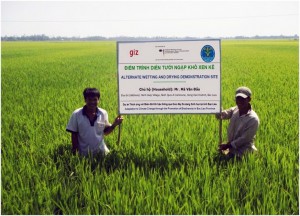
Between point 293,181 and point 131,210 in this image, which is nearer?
point 131,210

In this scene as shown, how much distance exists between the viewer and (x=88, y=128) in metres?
3.75

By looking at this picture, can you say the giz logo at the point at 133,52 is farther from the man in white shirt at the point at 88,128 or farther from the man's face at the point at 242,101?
the man's face at the point at 242,101

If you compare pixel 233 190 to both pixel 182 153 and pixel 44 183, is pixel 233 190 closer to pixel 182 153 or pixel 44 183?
pixel 182 153

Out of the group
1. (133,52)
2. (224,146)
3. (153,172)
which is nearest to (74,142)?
(153,172)

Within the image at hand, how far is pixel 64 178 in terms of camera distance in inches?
128

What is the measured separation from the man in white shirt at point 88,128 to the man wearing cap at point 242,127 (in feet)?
4.15

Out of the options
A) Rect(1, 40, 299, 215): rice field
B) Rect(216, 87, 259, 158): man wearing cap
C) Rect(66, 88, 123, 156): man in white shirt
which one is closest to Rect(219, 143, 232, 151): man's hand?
Rect(216, 87, 259, 158): man wearing cap

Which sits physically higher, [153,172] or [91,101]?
[91,101]

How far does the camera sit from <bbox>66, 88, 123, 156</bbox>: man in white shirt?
3717 millimetres

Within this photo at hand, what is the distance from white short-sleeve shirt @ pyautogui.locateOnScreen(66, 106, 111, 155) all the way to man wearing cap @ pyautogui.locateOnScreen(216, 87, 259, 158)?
133cm

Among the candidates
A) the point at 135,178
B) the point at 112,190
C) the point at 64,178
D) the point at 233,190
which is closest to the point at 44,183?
the point at 64,178

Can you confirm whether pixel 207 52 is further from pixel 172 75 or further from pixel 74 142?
pixel 74 142

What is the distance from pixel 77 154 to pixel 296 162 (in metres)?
2.33

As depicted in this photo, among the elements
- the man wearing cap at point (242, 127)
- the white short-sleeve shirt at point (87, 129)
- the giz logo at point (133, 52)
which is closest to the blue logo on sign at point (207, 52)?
the man wearing cap at point (242, 127)
